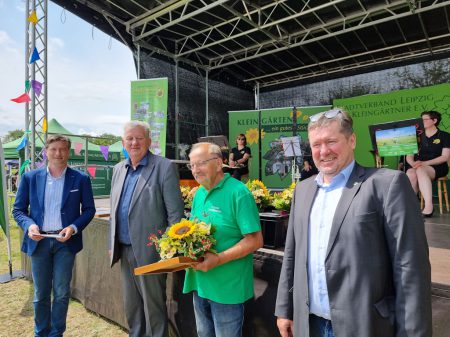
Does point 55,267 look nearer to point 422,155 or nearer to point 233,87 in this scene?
point 422,155

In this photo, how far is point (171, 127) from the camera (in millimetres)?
8773

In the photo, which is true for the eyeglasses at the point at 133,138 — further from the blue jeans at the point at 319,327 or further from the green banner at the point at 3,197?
the green banner at the point at 3,197

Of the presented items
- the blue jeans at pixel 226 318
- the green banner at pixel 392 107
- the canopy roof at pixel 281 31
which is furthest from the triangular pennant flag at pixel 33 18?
the green banner at pixel 392 107

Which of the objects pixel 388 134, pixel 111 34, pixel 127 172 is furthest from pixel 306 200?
pixel 111 34

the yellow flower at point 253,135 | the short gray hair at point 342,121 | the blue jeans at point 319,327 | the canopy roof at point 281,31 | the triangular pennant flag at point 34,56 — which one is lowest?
the blue jeans at point 319,327

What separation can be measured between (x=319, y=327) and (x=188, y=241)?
0.61 m

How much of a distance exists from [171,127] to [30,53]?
172 inches

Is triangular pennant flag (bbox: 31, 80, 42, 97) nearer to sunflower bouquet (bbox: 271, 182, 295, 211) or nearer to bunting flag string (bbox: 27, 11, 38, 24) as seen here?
bunting flag string (bbox: 27, 11, 38, 24)

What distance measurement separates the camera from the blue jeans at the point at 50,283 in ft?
7.50

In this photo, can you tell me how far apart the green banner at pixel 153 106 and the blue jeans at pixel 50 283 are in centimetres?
534

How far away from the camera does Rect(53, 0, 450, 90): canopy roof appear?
6.71 metres

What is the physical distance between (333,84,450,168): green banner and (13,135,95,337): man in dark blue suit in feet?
24.0

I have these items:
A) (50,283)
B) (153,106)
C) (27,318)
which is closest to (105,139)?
(153,106)

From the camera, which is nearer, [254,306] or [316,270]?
[316,270]
